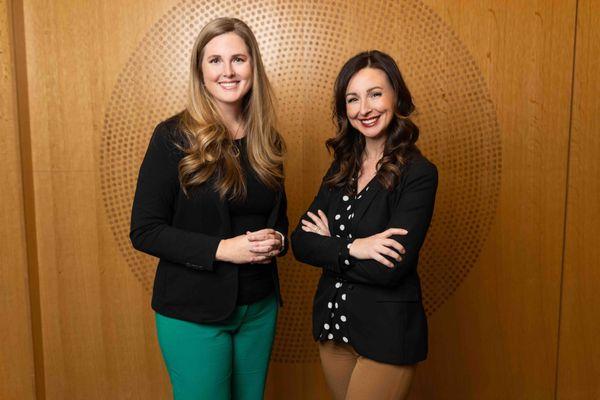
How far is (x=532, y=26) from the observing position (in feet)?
9.33

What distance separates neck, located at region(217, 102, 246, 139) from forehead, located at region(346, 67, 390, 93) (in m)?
0.41

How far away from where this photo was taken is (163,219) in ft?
5.87

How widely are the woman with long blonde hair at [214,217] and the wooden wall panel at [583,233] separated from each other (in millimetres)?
1846

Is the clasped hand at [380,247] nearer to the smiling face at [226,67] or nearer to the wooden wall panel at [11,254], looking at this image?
the smiling face at [226,67]

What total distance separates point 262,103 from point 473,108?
4.62 ft

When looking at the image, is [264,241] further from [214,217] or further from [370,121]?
[370,121]

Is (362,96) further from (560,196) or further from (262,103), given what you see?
(560,196)

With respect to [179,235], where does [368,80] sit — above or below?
above

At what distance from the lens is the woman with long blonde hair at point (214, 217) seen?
1.76 meters

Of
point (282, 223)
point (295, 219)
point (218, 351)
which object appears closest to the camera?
point (218, 351)

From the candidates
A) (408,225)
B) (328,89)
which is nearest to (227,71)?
(408,225)

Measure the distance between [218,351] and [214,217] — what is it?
444 mm

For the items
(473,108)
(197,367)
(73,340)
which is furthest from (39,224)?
(473,108)

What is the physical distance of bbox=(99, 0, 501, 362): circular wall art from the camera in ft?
9.21
